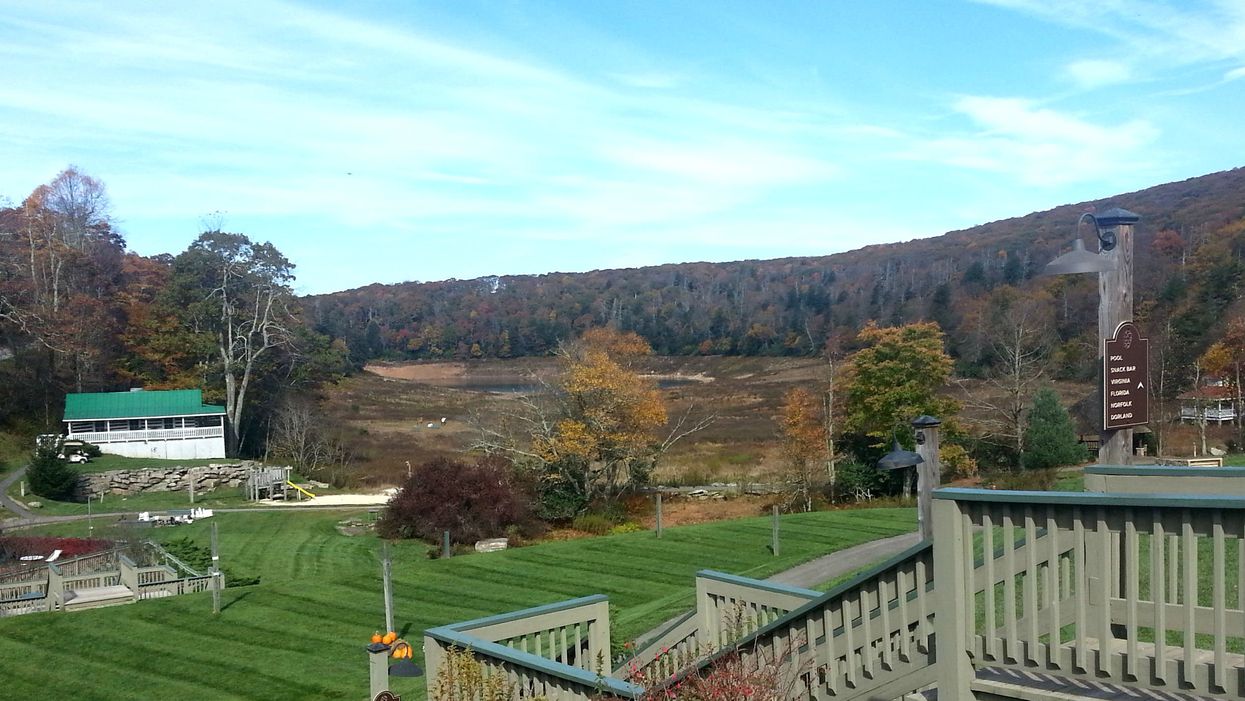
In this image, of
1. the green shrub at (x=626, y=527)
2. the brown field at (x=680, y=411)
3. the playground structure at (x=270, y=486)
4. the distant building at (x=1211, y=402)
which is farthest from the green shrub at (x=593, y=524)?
the distant building at (x=1211, y=402)

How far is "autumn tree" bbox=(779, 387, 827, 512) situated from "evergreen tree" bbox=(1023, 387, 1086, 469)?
264 inches

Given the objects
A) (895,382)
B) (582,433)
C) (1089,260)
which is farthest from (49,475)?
(1089,260)

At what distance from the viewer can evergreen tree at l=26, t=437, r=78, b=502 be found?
3148 centimetres

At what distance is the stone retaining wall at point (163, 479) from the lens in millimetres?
34094

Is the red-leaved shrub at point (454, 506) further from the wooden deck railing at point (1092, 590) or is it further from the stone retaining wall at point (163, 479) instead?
the wooden deck railing at point (1092, 590)

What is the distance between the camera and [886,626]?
189 inches

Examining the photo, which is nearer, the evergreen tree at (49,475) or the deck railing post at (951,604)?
the deck railing post at (951,604)

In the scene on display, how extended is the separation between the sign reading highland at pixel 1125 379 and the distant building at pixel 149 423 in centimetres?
3968

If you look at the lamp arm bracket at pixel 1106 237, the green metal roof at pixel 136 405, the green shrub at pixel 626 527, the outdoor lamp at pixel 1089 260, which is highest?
the lamp arm bracket at pixel 1106 237

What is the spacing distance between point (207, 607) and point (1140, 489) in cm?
1489

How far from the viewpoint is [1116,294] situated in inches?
286

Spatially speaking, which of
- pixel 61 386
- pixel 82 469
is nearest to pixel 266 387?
pixel 61 386

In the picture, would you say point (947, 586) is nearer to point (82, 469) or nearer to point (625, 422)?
point (625, 422)

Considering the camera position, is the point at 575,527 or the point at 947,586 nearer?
the point at 947,586
